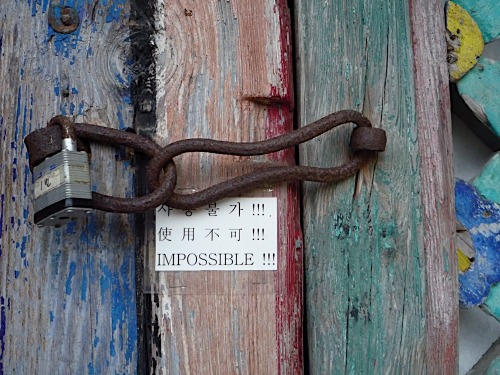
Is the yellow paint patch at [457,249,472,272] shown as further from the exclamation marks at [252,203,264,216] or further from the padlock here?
the padlock

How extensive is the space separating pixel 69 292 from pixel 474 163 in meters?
0.74

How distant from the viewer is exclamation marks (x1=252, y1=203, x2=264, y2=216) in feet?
3.02

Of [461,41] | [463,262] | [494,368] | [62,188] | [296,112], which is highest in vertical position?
[461,41]

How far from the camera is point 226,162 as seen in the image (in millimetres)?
923

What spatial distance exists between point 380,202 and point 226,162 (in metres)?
0.23

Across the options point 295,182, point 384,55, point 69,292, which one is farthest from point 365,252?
point 69,292

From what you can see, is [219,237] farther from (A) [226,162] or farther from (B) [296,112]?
(B) [296,112]

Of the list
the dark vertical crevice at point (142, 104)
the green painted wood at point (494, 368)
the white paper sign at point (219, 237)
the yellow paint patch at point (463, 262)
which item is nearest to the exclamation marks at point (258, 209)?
the white paper sign at point (219, 237)

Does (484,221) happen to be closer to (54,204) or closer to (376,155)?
(376,155)

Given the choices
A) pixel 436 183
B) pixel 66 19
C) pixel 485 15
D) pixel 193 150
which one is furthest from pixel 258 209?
pixel 485 15

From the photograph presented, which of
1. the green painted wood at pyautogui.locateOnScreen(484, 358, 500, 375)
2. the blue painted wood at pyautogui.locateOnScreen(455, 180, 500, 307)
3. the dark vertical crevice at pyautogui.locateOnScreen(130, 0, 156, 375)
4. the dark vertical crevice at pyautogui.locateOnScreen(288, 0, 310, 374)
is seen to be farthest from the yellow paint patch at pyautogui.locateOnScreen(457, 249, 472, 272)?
the dark vertical crevice at pyautogui.locateOnScreen(130, 0, 156, 375)

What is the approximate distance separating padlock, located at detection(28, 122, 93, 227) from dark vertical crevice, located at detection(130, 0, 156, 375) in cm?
10

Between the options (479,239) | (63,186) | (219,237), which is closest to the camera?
(63,186)

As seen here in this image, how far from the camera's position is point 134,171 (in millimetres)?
924
